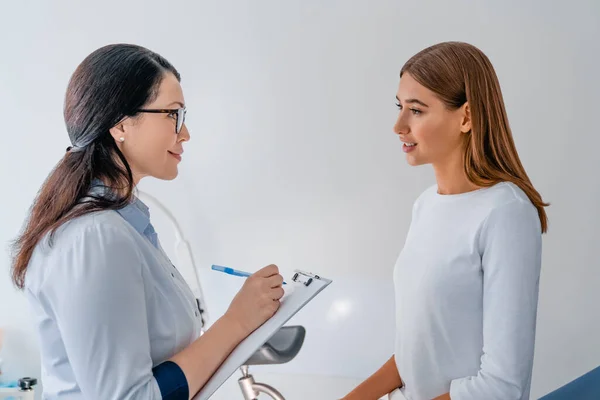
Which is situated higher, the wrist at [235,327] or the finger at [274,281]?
the finger at [274,281]

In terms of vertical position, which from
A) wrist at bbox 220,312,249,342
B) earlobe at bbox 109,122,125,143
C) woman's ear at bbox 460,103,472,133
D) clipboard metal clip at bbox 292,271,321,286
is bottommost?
wrist at bbox 220,312,249,342

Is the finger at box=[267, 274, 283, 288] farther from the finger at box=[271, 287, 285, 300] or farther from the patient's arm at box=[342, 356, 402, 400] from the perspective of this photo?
the patient's arm at box=[342, 356, 402, 400]

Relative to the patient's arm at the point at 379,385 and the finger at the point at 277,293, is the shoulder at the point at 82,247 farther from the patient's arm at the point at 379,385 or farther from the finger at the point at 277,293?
the patient's arm at the point at 379,385

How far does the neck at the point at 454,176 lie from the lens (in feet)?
4.57

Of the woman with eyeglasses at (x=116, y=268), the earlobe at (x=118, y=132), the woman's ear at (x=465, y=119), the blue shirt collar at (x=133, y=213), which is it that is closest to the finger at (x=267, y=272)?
the woman with eyeglasses at (x=116, y=268)

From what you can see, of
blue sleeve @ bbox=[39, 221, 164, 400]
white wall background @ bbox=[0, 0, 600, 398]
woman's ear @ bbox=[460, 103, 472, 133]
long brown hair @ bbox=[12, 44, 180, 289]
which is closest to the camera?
blue sleeve @ bbox=[39, 221, 164, 400]

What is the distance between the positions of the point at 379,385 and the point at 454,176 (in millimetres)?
477

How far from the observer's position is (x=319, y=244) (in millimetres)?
2717

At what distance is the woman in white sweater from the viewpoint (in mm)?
1206

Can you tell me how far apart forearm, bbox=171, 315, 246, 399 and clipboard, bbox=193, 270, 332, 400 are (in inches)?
0.5

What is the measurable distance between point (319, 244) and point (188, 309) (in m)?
1.53

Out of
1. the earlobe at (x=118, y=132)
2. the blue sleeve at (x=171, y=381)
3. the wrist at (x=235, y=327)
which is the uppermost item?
the earlobe at (x=118, y=132)

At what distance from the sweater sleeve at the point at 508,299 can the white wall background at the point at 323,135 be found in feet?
4.19

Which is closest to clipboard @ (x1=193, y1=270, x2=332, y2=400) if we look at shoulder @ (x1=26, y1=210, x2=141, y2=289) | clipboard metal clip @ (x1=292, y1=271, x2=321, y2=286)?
clipboard metal clip @ (x1=292, y1=271, x2=321, y2=286)
